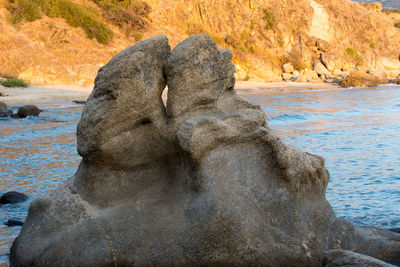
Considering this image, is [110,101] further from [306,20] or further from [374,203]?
[306,20]

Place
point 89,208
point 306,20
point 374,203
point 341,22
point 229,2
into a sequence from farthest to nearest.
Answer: point 341,22 → point 306,20 → point 229,2 → point 374,203 → point 89,208

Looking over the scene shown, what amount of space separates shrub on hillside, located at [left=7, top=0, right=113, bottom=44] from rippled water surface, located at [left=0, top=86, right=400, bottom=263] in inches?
440

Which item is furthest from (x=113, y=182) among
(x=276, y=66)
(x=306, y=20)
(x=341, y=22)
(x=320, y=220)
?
(x=341, y=22)

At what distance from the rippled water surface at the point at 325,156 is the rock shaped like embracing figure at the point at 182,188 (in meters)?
0.85

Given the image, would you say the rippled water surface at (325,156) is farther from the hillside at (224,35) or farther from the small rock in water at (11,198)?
the hillside at (224,35)

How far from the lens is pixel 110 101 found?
363 centimetres

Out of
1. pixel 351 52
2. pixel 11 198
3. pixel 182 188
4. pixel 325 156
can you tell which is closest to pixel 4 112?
pixel 11 198

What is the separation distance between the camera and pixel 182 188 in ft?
11.7

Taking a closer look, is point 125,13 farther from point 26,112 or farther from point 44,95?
point 26,112

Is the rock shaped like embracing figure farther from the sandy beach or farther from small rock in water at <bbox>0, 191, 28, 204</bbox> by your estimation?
the sandy beach

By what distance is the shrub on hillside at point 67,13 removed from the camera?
78.5ft

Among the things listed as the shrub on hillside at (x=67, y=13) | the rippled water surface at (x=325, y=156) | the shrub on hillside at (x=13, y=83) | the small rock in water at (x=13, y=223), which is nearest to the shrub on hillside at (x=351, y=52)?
the shrub on hillside at (x=67, y=13)

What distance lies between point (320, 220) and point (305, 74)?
3548 centimetres

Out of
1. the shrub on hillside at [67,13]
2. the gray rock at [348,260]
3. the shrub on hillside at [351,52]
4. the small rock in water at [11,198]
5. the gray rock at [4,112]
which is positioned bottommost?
the gray rock at [4,112]
